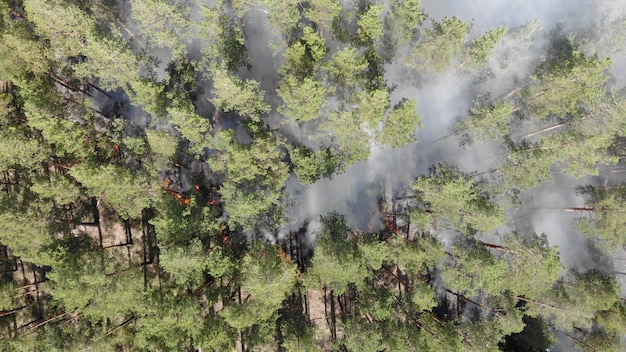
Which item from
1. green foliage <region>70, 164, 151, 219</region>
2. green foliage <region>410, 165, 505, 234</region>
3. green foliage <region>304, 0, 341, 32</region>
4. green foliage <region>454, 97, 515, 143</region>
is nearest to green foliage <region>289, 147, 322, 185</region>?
green foliage <region>410, 165, 505, 234</region>

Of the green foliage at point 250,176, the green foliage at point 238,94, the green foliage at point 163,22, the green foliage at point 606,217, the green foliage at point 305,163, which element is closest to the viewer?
the green foliage at point 238,94

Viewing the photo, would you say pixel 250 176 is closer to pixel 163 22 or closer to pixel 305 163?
pixel 305 163

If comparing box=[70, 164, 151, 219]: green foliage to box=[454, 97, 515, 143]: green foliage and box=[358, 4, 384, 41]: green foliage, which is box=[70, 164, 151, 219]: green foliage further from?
box=[454, 97, 515, 143]: green foliage

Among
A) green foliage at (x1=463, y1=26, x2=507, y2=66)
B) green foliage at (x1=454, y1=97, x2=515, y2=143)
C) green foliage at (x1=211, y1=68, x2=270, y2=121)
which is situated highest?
green foliage at (x1=463, y1=26, x2=507, y2=66)

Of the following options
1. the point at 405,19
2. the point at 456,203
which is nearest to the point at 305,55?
the point at 405,19

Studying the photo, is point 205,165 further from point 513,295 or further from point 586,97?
point 586,97

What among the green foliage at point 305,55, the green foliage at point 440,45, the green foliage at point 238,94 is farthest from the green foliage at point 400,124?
the green foliage at point 238,94

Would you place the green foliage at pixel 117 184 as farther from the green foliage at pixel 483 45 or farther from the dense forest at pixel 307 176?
the green foliage at pixel 483 45

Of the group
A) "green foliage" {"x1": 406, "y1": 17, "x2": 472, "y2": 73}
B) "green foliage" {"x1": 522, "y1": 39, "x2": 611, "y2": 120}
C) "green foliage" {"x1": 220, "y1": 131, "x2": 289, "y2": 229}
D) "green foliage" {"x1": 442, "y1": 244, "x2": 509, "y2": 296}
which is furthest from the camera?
"green foliage" {"x1": 442, "y1": 244, "x2": 509, "y2": 296}
